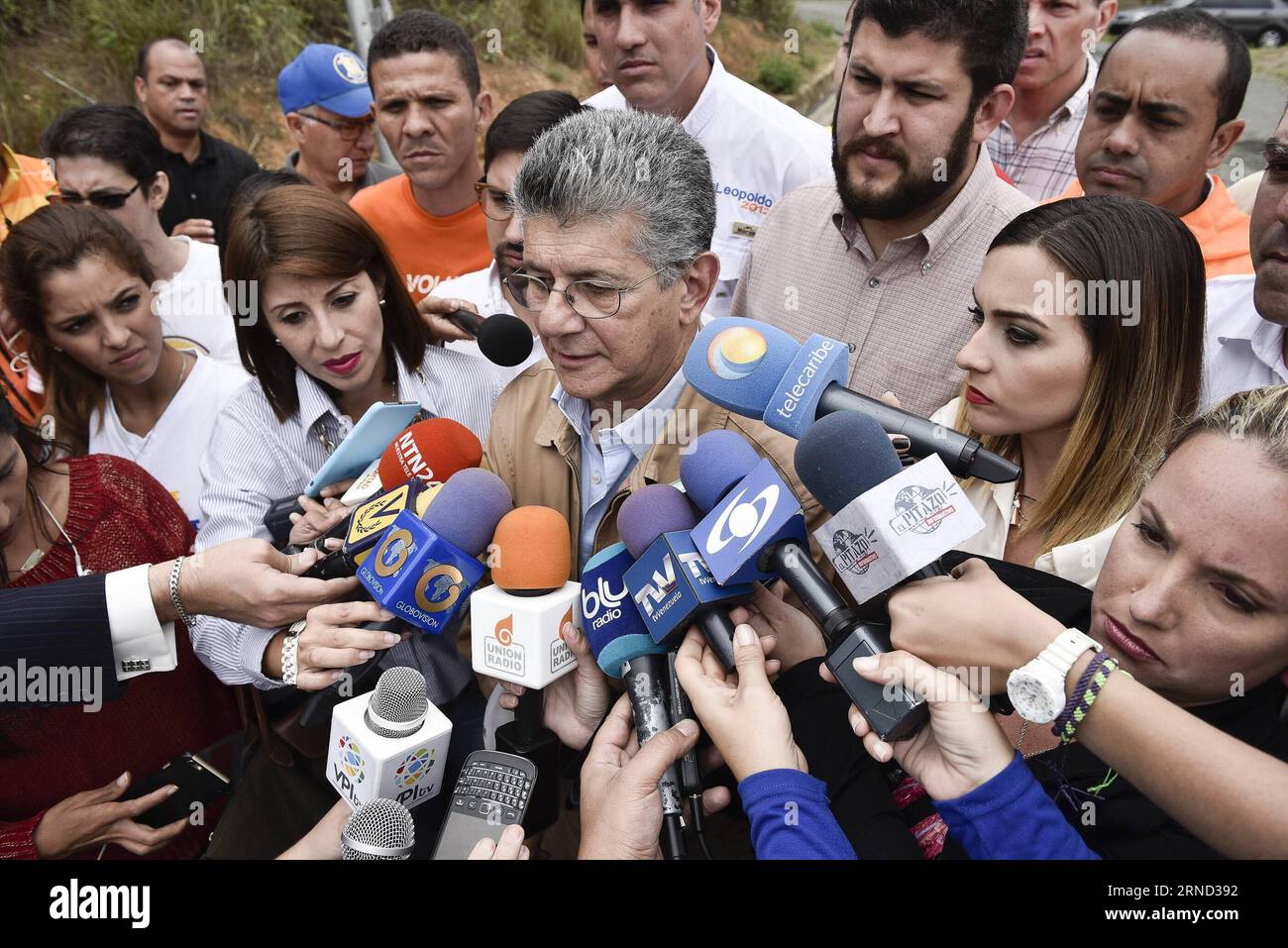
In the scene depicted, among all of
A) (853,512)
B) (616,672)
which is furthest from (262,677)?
(853,512)

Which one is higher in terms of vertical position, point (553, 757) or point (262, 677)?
point (553, 757)

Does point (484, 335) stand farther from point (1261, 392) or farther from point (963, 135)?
point (1261, 392)

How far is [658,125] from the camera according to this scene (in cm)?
202

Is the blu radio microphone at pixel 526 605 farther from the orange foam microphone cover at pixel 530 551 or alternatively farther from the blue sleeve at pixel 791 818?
the blue sleeve at pixel 791 818

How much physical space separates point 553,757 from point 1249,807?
1.17m

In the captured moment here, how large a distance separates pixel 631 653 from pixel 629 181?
3.30 feet

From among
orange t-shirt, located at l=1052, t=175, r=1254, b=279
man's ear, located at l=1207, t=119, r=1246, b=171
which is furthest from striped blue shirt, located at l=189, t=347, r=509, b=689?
man's ear, located at l=1207, t=119, r=1246, b=171

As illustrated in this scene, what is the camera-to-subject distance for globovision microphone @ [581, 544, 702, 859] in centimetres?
150

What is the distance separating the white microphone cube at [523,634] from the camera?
165 centimetres

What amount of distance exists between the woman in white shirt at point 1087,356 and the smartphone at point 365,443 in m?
1.30

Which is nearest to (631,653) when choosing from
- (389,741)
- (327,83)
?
(389,741)

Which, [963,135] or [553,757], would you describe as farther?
[963,135]

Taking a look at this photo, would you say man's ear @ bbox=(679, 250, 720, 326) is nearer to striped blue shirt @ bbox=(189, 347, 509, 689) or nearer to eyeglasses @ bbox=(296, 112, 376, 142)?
striped blue shirt @ bbox=(189, 347, 509, 689)

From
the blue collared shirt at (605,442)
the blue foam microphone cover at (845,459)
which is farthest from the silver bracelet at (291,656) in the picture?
the blue foam microphone cover at (845,459)
